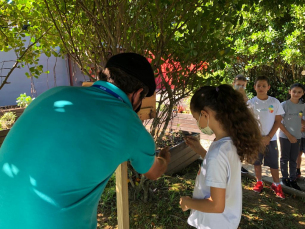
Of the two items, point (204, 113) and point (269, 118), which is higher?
point (204, 113)

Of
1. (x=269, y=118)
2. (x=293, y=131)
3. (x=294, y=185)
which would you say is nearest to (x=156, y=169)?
(x=269, y=118)

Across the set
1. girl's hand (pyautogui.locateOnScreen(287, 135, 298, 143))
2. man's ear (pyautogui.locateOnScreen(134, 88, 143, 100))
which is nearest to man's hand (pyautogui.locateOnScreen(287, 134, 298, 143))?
girl's hand (pyautogui.locateOnScreen(287, 135, 298, 143))

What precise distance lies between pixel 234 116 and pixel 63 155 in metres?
1.09

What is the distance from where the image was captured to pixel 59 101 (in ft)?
3.34

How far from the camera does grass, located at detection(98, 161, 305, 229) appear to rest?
2650 millimetres

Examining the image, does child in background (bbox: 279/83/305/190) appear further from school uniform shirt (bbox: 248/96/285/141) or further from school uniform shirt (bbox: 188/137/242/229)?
school uniform shirt (bbox: 188/137/242/229)

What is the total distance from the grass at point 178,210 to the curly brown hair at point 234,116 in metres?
1.51

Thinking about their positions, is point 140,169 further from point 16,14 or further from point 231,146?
point 16,14

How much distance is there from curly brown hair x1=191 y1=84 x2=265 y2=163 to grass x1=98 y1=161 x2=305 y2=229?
4.95ft

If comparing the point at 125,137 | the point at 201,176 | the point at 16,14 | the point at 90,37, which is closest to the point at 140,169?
the point at 125,137

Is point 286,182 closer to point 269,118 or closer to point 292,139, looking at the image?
point 292,139

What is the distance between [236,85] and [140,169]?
9.64ft

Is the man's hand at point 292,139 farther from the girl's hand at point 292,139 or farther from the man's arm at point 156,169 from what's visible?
the man's arm at point 156,169

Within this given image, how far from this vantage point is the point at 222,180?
1347 mm
